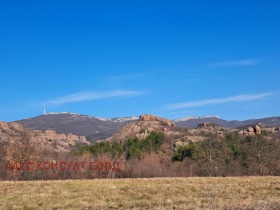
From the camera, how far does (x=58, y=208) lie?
802 inches

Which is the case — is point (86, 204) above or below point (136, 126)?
below

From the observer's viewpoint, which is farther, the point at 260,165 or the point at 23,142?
the point at 260,165

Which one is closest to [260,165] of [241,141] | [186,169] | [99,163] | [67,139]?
[186,169]

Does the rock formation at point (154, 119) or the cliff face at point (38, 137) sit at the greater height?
the rock formation at point (154, 119)

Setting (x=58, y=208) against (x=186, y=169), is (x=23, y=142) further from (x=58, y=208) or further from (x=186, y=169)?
(x=58, y=208)

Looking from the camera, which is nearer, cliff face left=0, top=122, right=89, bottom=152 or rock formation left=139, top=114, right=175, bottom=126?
cliff face left=0, top=122, right=89, bottom=152

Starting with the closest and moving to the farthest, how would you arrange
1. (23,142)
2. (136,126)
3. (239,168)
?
(23,142)
(239,168)
(136,126)

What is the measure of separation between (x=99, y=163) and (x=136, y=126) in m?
80.7

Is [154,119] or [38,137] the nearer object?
[38,137]

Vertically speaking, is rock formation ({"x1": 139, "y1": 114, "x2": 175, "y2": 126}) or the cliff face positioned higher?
rock formation ({"x1": 139, "y1": 114, "x2": 175, "y2": 126})

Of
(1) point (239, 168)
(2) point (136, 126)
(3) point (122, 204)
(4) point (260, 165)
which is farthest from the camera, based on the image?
(2) point (136, 126)

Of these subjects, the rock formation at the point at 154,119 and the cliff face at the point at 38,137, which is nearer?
the cliff face at the point at 38,137

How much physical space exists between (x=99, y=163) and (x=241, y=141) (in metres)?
40.7

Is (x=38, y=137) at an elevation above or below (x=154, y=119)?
below
